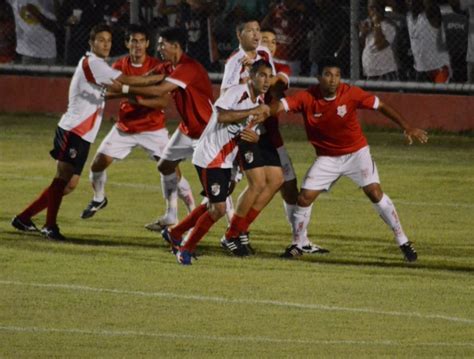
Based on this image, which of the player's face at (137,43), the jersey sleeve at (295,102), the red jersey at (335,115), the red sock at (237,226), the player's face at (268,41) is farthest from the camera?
the player's face at (137,43)

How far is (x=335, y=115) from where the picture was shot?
14.3 metres

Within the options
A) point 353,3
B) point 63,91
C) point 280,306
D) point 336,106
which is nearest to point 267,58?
point 336,106

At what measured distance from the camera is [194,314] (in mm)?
11648

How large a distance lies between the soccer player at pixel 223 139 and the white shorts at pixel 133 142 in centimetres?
244

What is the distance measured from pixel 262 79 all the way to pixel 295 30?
10054 millimetres

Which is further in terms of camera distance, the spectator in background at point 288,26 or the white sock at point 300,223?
the spectator in background at point 288,26

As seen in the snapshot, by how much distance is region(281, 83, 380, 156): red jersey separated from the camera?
562 inches

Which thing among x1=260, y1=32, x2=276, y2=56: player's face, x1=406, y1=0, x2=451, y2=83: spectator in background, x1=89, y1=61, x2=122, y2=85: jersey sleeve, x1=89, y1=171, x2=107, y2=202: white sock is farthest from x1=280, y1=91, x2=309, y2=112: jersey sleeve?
x1=406, y1=0, x2=451, y2=83: spectator in background

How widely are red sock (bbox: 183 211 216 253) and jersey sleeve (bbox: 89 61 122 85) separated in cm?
194

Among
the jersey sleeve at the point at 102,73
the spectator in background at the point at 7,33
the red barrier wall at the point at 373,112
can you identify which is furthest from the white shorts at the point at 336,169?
the spectator in background at the point at 7,33

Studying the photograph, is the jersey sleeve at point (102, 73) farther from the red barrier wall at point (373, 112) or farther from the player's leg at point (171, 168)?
the red barrier wall at point (373, 112)

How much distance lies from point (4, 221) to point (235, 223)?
9.94ft

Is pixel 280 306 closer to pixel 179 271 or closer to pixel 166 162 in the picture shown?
pixel 179 271

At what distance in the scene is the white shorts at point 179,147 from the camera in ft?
50.2
